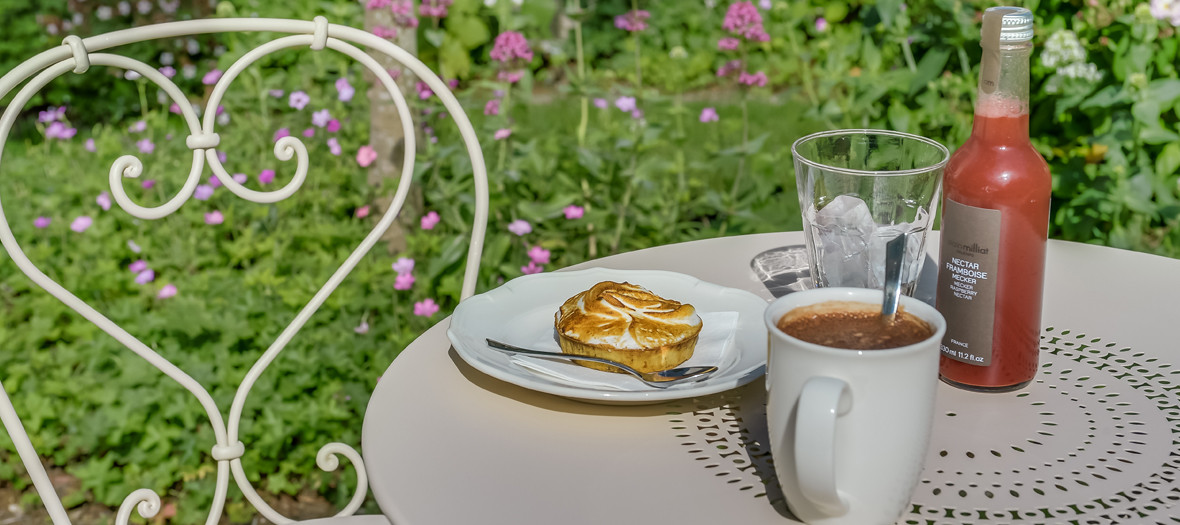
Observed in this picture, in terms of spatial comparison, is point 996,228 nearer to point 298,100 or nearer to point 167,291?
point 167,291

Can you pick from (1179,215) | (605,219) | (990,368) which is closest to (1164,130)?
(1179,215)

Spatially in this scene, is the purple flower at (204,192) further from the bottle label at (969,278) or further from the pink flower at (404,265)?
the bottle label at (969,278)

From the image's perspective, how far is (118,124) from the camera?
4016 millimetres

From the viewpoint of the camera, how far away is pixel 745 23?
2754 millimetres

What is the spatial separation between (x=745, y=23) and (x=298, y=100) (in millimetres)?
1262

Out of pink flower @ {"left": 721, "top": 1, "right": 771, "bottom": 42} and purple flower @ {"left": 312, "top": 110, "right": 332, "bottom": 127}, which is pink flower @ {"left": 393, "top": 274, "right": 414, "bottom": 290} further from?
pink flower @ {"left": 721, "top": 1, "right": 771, "bottom": 42}

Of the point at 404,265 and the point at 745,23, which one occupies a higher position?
the point at 745,23

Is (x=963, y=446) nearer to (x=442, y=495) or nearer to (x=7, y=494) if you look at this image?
(x=442, y=495)

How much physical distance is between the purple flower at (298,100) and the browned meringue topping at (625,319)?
2063 mm

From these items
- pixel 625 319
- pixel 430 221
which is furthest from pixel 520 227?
pixel 625 319

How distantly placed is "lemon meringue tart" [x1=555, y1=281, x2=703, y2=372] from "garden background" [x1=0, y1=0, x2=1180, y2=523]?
1.24 metres

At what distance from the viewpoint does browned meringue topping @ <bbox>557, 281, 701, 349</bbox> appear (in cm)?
106

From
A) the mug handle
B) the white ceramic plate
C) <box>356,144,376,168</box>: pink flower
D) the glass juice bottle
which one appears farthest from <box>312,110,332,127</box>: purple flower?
the mug handle

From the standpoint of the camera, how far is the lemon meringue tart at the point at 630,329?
3.46ft
